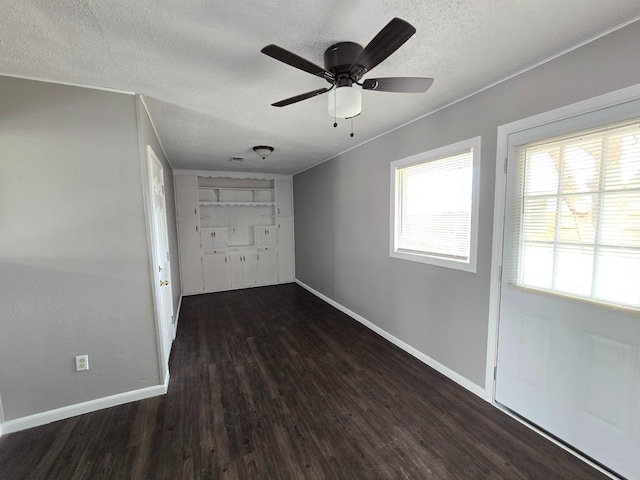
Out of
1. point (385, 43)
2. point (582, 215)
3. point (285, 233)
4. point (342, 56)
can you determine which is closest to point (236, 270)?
point (285, 233)

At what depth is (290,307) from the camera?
4.44m

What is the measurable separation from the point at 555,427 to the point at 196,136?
4.13 meters

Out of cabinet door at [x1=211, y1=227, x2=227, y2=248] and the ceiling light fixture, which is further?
cabinet door at [x1=211, y1=227, x2=227, y2=248]

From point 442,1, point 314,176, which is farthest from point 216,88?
point 314,176

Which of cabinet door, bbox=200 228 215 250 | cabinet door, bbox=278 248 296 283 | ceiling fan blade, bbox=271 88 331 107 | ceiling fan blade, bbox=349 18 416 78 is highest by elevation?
ceiling fan blade, bbox=349 18 416 78

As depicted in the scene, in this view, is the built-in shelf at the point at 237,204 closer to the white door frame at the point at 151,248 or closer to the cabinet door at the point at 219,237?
the cabinet door at the point at 219,237

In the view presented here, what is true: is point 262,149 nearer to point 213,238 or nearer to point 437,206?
point 437,206

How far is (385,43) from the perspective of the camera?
1.16 m

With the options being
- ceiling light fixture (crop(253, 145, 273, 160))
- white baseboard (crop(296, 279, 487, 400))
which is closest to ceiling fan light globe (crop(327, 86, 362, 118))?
ceiling light fixture (crop(253, 145, 273, 160))

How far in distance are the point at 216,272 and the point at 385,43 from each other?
16.8 feet

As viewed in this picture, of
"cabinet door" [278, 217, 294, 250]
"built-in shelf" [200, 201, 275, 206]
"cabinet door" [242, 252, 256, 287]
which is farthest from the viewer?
"cabinet door" [278, 217, 294, 250]

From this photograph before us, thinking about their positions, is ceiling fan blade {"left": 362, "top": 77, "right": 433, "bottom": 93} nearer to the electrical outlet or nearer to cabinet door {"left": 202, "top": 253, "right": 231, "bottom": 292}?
the electrical outlet

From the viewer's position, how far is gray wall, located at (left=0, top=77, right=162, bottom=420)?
6.00 feet

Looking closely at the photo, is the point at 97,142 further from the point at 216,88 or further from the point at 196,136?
the point at 196,136
